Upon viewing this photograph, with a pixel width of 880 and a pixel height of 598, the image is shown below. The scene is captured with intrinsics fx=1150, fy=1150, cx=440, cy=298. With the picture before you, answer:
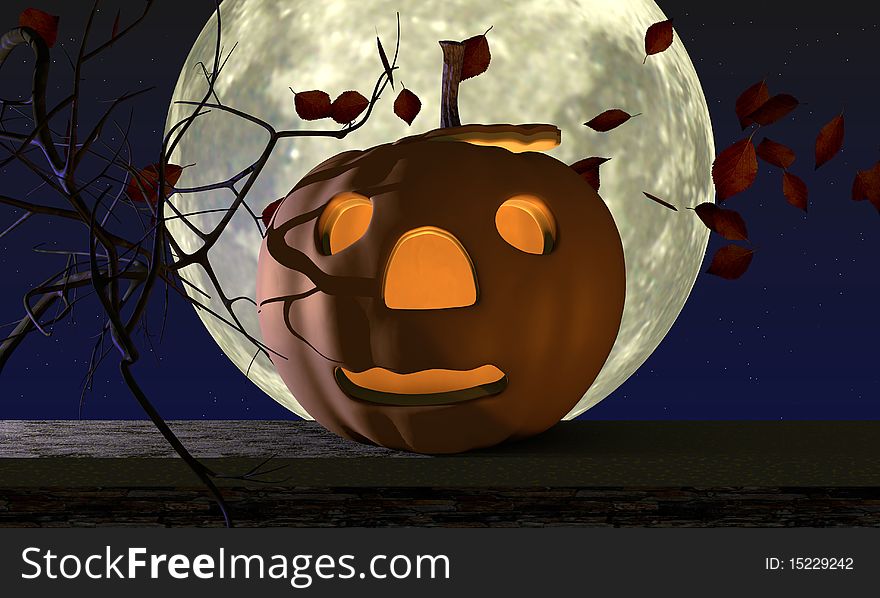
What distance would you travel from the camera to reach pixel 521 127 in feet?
5.74

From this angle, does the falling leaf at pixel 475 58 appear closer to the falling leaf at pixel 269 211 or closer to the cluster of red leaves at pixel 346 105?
the cluster of red leaves at pixel 346 105

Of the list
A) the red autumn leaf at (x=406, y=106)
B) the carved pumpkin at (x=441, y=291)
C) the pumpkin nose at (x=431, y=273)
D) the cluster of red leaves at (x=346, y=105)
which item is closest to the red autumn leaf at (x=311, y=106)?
the cluster of red leaves at (x=346, y=105)

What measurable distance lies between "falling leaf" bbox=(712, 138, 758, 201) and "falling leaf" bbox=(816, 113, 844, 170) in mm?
121

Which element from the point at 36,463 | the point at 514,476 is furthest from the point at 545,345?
the point at 36,463

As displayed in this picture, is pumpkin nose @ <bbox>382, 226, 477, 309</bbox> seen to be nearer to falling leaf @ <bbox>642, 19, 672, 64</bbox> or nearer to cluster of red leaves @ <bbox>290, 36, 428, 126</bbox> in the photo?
cluster of red leaves @ <bbox>290, 36, 428, 126</bbox>

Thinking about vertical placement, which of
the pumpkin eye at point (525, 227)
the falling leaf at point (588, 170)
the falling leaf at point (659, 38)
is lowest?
the pumpkin eye at point (525, 227)

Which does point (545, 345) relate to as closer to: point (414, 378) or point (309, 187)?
point (414, 378)

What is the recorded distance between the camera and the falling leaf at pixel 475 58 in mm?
1907

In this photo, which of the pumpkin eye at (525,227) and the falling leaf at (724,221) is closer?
the pumpkin eye at (525,227)

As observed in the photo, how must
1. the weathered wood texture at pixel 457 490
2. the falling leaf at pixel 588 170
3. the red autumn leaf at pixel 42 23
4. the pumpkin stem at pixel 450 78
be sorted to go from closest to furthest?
the weathered wood texture at pixel 457 490
the red autumn leaf at pixel 42 23
the pumpkin stem at pixel 450 78
the falling leaf at pixel 588 170

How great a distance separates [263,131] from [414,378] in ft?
2.17

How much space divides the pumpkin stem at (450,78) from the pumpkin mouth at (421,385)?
1.47ft

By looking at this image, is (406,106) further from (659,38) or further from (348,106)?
(659,38)

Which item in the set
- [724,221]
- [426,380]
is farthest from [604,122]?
[426,380]
